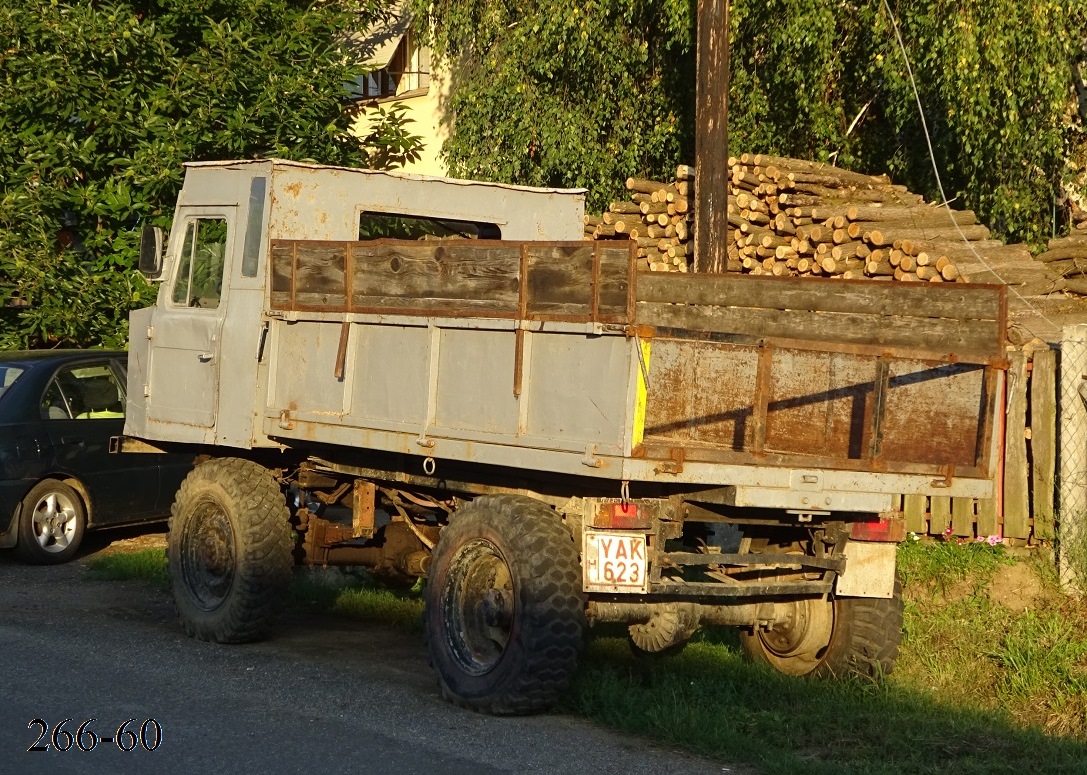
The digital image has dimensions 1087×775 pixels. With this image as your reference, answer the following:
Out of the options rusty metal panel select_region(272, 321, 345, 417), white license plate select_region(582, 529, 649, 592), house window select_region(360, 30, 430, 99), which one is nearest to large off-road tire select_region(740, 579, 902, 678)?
white license plate select_region(582, 529, 649, 592)

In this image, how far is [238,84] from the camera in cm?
1534

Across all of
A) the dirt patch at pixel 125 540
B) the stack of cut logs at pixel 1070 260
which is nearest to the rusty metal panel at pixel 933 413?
the stack of cut logs at pixel 1070 260

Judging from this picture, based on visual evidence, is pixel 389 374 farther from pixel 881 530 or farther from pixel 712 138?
pixel 712 138

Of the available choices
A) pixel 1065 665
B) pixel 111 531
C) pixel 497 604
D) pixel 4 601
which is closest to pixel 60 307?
pixel 111 531

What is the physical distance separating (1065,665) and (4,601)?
714 cm

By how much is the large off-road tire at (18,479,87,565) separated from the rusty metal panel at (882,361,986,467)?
7.59 metres

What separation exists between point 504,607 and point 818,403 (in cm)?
193

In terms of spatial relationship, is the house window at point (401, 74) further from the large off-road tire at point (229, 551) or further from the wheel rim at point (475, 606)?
the wheel rim at point (475, 606)

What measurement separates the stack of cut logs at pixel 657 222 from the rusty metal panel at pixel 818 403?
19.7 ft

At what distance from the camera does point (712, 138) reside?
41.3 ft

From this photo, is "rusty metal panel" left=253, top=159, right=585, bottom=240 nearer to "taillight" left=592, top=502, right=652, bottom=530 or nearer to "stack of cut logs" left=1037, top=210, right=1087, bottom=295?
"taillight" left=592, top=502, right=652, bottom=530

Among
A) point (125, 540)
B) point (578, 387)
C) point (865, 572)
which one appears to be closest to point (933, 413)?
point (865, 572)

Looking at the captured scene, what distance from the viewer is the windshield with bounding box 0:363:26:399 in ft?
41.3
